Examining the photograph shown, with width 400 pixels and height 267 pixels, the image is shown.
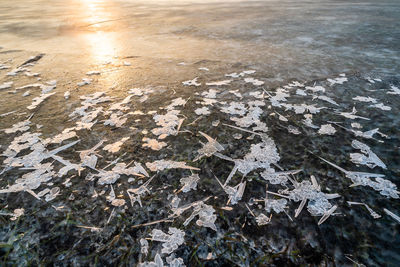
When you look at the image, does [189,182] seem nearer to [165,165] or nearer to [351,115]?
[165,165]

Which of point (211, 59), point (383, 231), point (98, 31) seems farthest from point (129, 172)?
point (98, 31)

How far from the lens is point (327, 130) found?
1.50 meters

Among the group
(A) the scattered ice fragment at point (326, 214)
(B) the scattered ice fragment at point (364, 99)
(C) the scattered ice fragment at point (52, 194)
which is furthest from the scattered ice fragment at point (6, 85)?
(B) the scattered ice fragment at point (364, 99)

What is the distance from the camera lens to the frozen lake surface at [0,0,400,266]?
87cm

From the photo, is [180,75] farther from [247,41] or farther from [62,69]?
[247,41]

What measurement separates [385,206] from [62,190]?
1534 millimetres

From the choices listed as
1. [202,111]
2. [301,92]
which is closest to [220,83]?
[202,111]

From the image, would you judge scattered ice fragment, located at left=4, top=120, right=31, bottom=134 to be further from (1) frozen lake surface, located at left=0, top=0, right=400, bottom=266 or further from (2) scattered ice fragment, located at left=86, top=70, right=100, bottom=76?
(2) scattered ice fragment, located at left=86, top=70, right=100, bottom=76

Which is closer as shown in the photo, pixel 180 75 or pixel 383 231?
pixel 383 231

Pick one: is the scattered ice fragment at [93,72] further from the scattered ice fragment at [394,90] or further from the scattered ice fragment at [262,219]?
the scattered ice fragment at [394,90]

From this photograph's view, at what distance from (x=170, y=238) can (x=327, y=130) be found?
1.25 metres

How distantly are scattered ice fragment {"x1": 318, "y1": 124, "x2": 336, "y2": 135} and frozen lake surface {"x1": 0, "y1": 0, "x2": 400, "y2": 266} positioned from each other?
1cm

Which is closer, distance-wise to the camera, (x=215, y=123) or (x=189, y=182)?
(x=189, y=182)

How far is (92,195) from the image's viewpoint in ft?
3.55
